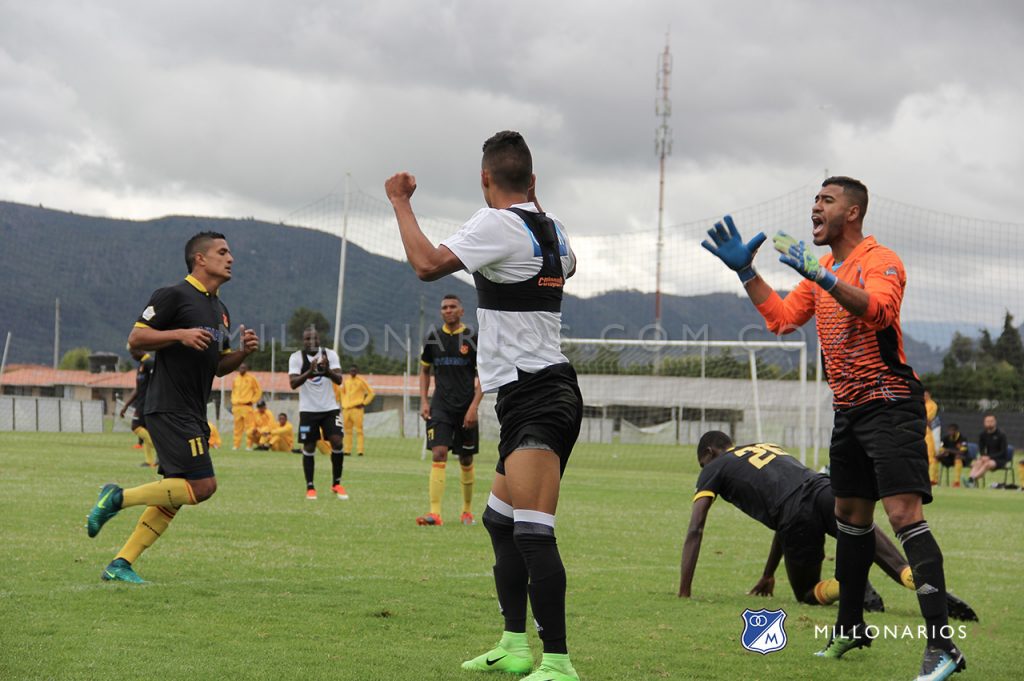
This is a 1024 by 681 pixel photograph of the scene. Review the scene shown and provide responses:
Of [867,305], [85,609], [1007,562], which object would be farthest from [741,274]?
[1007,562]

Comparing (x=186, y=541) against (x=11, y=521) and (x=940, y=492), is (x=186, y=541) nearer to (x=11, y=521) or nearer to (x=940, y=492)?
(x=11, y=521)

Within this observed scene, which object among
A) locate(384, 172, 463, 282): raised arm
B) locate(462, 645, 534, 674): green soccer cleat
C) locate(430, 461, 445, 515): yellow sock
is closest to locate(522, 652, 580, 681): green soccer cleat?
locate(462, 645, 534, 674): green soccer cleat

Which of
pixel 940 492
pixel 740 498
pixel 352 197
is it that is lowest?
pixel 940 492

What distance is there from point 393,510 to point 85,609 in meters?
7.53

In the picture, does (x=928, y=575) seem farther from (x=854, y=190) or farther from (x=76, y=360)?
(x=76, y=360)

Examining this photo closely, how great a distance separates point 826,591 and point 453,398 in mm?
5860

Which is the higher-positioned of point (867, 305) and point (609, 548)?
point (867, 305)

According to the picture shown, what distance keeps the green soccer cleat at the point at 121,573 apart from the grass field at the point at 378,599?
0.53ft

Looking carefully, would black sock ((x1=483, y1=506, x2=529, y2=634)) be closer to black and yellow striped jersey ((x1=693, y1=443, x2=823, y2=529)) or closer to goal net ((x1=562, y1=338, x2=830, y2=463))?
black and yellow striped jersey ((x1=693, y1=443, x2=823, y2=529))

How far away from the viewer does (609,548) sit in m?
10.6

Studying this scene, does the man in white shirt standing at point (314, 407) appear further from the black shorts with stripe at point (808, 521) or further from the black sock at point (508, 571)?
the black sock at point (508, 571)

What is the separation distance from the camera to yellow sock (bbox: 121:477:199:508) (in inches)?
293

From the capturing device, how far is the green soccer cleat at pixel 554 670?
482 cm

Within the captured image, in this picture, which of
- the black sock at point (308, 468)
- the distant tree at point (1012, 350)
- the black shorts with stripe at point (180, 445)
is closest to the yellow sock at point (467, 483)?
the black sock at point (308, 468)
